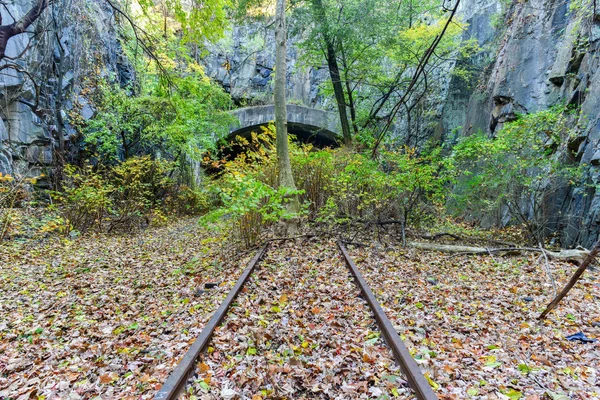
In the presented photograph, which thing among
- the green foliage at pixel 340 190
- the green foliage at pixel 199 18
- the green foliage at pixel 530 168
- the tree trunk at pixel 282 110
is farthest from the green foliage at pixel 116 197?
the green foliage at pixel 530 168

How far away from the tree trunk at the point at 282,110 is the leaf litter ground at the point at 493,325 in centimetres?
228

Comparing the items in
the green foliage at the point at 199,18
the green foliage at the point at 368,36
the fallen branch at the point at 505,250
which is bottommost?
the fallen branch at the point at 505,250

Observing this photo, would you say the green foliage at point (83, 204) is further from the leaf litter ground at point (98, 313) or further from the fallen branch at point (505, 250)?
A: the fallen branch at point (505, 250)

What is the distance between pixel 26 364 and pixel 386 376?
2.94 m

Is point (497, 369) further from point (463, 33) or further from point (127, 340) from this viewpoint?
point (463, 33)

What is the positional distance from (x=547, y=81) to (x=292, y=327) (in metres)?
10.4

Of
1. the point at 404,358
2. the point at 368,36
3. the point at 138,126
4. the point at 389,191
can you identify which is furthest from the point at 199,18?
the point at 368,36

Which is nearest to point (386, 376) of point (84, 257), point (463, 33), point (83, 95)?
point (84, 257)

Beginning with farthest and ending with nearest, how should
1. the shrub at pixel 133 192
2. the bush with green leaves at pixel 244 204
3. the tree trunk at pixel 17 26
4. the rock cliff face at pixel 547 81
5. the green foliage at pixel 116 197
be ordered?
the shrub at pixel 133 192 < the green foliage at pixel 116 197 < the rock cliff face at pixel 547 81 < the bush with green leaves at pixel 244 204 < the tree trunk at pixel 17 26

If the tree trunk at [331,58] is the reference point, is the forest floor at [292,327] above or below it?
below

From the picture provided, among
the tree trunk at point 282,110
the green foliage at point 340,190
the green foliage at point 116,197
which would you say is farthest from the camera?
the green foliage at point 116,197

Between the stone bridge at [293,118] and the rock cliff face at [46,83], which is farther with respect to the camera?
the stone bridge at [293,118]

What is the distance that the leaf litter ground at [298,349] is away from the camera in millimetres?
2186

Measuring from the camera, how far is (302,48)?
38.2 feet
